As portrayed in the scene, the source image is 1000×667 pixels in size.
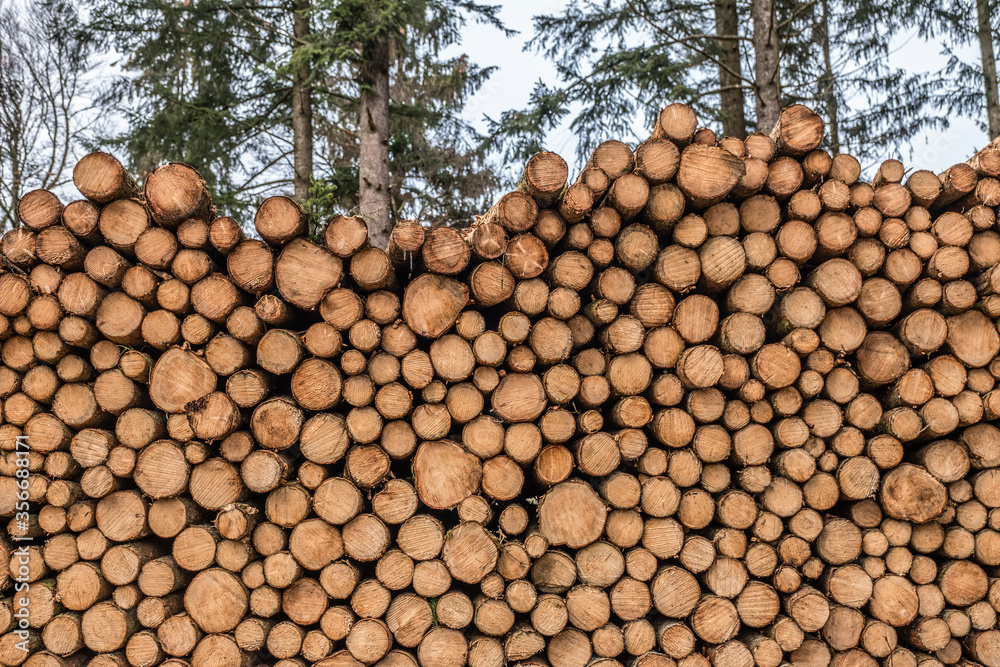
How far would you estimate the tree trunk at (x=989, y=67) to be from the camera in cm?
876

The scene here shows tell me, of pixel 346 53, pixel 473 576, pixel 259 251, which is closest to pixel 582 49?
pixel 346 53

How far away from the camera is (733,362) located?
110 inches

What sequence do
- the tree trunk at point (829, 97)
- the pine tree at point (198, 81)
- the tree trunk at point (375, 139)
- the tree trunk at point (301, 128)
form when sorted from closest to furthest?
the tree trunk at point (375, 139), the pine tree at point (198, 81), the tree trunk at point (301, 128), the tree trunk at point (829, 97)

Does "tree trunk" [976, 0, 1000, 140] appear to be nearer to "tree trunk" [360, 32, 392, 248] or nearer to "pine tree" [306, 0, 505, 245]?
"pine tree" [306, 0, 505, 245]

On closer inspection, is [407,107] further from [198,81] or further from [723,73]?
[723,73]

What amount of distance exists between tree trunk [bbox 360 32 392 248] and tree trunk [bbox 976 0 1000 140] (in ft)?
29.0

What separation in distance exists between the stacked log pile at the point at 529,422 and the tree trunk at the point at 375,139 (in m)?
4.40

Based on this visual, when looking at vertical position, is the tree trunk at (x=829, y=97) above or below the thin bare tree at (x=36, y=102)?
above

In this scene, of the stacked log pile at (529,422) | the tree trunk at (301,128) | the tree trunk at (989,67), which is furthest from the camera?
the tree trunk at (989,67)

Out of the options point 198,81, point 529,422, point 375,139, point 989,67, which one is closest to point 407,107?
point 375,139

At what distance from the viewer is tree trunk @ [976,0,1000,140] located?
8758mm

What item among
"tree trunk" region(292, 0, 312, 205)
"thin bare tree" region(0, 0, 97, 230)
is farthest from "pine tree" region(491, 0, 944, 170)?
"thin bare tree" region(0, 0, 97, 230)

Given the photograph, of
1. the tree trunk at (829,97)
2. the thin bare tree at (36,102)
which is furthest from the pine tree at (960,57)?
the thin bare tree at (36,102)

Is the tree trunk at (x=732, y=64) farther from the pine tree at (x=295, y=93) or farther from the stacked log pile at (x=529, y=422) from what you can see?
the stacked log pile at (x=529, y=422)
